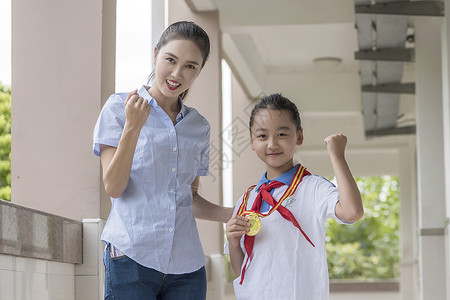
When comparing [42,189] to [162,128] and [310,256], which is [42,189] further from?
[310,256]

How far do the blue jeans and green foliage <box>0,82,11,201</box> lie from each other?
14494mm

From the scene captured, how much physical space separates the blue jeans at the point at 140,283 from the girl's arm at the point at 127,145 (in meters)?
0.21

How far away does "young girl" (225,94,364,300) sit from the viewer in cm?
212

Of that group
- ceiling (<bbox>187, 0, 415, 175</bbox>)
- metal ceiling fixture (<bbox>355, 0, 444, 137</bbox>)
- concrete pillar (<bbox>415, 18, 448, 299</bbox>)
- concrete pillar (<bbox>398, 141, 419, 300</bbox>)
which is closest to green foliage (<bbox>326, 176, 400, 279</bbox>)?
concrete pillar (<bbox>398, 141, 419, 300</bbox>)

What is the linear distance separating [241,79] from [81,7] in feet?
18.3

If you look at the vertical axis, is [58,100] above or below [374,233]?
above

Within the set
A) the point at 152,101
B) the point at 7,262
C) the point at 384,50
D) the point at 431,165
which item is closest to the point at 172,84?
the point at 152,101

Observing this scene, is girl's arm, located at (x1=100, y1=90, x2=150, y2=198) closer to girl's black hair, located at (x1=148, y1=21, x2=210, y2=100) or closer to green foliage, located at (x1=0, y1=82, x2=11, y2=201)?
girl's black hair, located at (x1=148, y1=21, x2=210, y2=100)

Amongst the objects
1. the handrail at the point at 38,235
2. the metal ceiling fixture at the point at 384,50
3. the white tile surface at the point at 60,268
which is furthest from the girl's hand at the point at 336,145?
the metal ceiling fixture at the point at 384,50

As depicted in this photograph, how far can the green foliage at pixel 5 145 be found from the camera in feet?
53.0

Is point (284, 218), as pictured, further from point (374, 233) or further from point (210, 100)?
point (374, 233)

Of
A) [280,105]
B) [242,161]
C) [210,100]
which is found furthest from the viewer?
[242,161]

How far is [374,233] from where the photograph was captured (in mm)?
31984

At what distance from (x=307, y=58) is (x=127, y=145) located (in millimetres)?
7986
